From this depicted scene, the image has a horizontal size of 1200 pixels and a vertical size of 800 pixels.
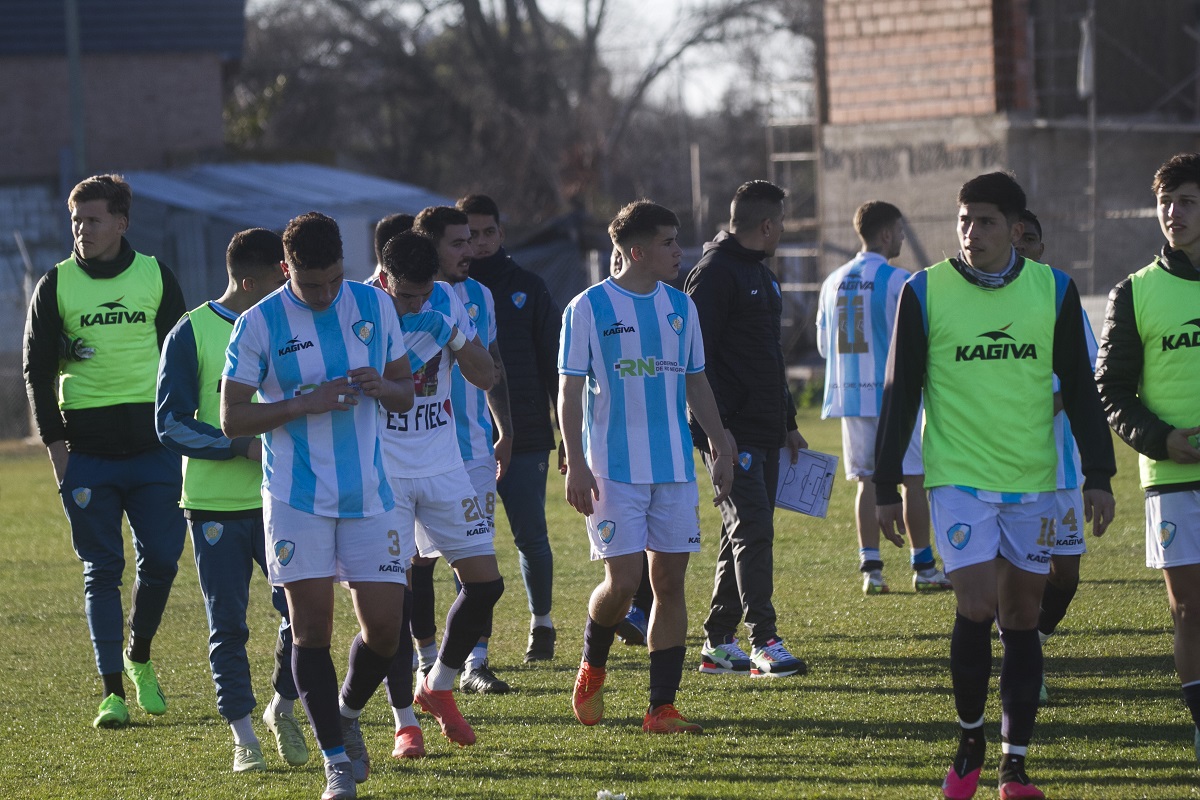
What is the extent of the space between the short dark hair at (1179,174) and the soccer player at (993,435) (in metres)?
0.55

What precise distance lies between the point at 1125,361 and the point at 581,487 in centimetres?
209

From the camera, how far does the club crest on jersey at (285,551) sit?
525 centimetres

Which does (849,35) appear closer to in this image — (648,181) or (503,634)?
(503,634)

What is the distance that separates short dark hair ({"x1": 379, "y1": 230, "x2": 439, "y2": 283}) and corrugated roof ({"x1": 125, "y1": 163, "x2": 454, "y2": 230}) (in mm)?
19927

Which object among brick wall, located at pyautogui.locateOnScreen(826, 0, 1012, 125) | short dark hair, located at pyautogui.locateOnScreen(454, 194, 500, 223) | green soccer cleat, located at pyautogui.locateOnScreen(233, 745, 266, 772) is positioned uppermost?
brick wall, located at pyautogui.locateOnScreen(826, 0, 1012, 125)

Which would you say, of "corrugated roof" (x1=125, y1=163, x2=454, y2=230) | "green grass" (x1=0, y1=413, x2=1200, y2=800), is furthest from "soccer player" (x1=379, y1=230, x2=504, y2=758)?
"corrugated roof" (x1=125, y1=163, x2=454, y2=230)

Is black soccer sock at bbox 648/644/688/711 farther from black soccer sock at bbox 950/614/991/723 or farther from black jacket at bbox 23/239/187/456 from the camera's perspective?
black jacket at bbox 23/239/187/456

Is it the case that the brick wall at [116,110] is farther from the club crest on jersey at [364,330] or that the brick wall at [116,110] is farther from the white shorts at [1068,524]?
the white shorts at [1068,524]

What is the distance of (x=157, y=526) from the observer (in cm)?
702

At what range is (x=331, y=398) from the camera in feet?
16.7

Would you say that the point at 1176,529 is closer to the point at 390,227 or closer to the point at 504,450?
the point at 504,450

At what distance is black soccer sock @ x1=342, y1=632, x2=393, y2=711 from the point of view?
222 inches

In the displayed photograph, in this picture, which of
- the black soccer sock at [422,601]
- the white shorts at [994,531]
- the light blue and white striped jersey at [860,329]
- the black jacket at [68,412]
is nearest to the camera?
the white shorts at [994,531]

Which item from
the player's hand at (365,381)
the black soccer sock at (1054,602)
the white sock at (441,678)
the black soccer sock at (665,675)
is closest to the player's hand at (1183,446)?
the black soccer sock at (1054,602)
